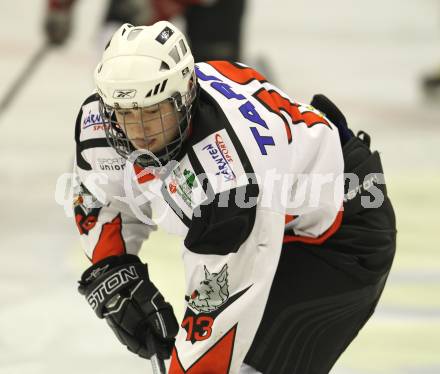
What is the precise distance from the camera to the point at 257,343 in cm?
266

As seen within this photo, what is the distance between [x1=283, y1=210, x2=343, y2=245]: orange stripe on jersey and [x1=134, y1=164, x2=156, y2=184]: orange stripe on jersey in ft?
1.21

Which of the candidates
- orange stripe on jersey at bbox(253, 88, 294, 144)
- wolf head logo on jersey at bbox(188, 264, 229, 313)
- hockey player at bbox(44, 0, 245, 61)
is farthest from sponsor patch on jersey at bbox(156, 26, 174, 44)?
hockey player at bbox(44, 0, 245, 61)

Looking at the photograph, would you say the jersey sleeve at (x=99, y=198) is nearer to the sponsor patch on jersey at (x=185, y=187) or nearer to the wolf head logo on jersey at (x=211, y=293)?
the sponsor patch on jersey at (x=185, y=187)

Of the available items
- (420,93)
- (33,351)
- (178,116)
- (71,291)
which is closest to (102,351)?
(33,351)

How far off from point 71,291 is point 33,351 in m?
0.52

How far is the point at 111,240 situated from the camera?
282 cm

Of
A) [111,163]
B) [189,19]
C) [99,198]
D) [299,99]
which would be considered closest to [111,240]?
[99,198]

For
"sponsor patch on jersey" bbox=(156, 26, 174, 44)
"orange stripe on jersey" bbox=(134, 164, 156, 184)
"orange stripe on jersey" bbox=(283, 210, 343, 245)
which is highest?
"sponsor patch on jersey" bbox=(156, 26, 174, 44)

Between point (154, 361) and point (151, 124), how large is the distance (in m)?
0.65

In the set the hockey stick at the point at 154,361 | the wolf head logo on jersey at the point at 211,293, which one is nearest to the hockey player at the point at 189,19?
the hockey stick at the point at 154,361

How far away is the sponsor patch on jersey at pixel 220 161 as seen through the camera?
2338 mm

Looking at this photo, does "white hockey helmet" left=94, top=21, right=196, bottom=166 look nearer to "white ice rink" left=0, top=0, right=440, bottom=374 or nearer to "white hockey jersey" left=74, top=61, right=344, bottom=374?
"white hockey jersey" left=74, top=61, right=344, bottom=374

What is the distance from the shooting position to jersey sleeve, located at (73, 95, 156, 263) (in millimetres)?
2664

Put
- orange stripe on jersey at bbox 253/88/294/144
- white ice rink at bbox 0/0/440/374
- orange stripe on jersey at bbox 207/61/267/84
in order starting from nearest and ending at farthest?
orange stripe on jersey at bbox 253/88/294/144 < orange stripe on jersey at bbox 207/61/267/84 < white ice rink at bbox 0/0/440/374
